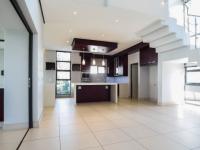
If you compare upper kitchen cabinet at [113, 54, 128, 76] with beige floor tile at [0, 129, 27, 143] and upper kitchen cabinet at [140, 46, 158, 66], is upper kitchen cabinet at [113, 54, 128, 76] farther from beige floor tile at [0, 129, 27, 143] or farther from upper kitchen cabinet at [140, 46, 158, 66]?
beige floor tile at [0, 129, 27, 143]

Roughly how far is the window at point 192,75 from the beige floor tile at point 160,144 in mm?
4619

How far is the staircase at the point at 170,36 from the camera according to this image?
4.69 metres

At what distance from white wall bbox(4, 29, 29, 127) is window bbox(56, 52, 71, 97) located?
6.12 m

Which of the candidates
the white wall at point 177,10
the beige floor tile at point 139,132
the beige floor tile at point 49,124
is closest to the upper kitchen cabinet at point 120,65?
the white wall at point 177,10

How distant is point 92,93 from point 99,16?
3991mm

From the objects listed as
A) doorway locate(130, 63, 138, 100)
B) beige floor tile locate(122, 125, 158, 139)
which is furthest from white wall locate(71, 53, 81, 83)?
beige floor tile locate(122, 125, 158, 139)

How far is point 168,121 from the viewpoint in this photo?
3957mm

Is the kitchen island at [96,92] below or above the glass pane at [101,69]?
below

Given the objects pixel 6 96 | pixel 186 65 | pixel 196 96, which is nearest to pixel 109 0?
pixel 6 96

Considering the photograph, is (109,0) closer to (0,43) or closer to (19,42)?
(19,42)

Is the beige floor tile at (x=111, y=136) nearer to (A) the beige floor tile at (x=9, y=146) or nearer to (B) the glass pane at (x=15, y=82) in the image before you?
(A) the beige floor tile at (x=9, y=146)

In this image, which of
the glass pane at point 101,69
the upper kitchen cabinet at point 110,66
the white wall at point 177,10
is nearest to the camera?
the white wall at point 177,10

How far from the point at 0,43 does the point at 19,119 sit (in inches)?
80.5

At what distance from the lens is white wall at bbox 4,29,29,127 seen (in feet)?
10.8
